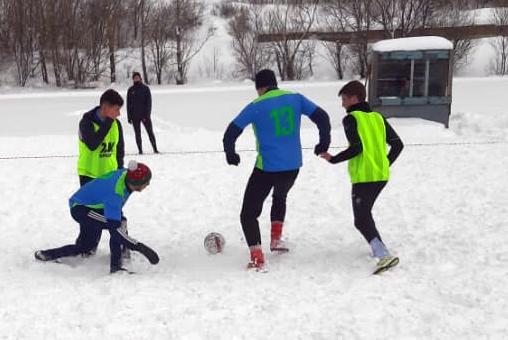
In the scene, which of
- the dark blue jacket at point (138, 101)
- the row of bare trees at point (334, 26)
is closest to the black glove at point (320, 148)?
the dark blue jacket at point (138, 101)

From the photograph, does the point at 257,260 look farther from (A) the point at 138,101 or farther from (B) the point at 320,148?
(A) the point at 138,101

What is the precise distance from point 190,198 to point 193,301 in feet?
11.2

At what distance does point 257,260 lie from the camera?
15.3ft

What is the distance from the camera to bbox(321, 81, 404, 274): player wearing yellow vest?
4414mm

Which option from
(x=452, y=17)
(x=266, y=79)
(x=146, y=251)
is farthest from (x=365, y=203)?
(x=452, y=17)

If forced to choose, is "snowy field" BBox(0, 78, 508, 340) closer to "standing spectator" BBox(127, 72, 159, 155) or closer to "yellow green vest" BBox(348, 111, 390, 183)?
"yellow green vest" BBox(348, 111, 390, 183)

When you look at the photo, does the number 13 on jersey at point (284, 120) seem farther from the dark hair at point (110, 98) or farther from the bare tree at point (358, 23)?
the bare tree at point (358, 23)

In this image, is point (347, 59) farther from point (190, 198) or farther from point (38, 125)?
point (190, 198)

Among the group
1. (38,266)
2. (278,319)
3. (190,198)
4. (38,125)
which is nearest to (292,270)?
(278,319)

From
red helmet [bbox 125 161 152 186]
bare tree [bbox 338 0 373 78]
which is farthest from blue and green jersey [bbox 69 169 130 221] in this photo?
bare tree [bbox 338 0 373 78]

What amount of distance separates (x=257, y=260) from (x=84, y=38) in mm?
36081

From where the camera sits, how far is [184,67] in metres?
38.7

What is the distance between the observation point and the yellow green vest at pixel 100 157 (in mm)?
4883

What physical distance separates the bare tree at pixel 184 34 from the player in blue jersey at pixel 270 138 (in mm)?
34452
